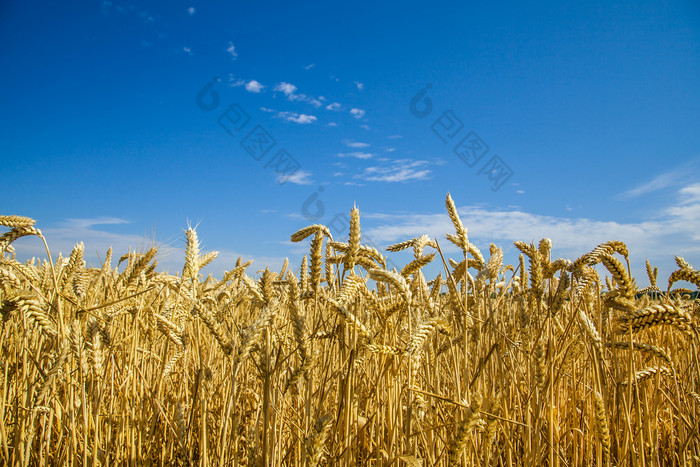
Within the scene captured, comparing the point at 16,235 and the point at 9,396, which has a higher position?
the point at 16,235

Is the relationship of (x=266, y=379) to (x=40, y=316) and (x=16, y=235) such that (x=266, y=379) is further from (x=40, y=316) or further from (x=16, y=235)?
(x=16, y=235)

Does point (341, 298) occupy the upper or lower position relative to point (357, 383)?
upper

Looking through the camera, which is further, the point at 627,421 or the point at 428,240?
the point at 428,240

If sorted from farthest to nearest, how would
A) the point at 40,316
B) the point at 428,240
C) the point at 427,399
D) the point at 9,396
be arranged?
the point at 9,396, the point at 427,399, the point at 428,240, the point at 40,316

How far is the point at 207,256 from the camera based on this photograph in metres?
2.73

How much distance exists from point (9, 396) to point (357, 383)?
2214 mm

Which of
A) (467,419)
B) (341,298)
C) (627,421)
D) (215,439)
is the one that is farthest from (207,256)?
(627,421)

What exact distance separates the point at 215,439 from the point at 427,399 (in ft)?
3.60

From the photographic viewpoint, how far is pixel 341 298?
48.8 inches

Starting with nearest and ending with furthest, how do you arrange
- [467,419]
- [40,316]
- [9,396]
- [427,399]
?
[467,419]
[40,316]
[427,399]
[9,396]

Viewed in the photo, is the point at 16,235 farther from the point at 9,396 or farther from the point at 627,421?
the point at 627,421

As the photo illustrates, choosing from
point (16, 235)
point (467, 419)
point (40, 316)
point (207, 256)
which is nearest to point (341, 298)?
point (467, 419)

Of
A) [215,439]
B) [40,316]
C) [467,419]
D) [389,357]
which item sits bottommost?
[215,439]

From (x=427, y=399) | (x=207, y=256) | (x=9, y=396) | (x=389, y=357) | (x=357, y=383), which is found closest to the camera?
(x=389, y=357)
